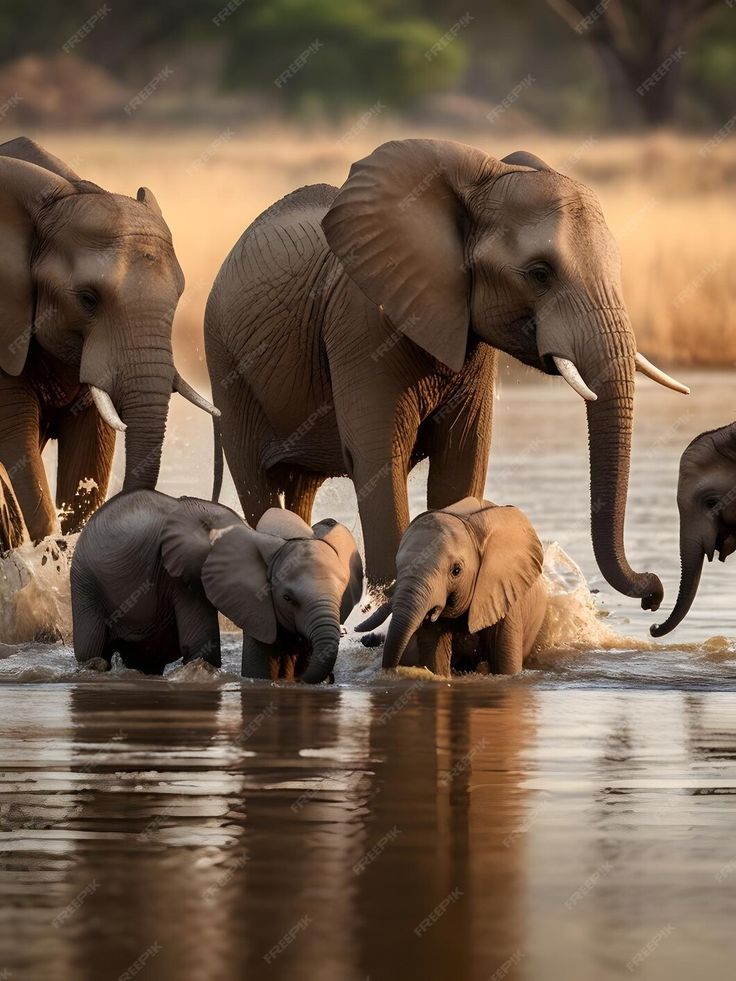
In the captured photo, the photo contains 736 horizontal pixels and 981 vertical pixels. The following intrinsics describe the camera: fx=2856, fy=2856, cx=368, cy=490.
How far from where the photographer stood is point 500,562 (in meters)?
9.55

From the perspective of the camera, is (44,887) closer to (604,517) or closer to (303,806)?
(303,806)

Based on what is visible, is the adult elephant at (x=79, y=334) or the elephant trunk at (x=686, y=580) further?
the adult elephant at (x=79, y=334)

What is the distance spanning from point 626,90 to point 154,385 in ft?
100

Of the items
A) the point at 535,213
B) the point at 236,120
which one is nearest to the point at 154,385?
the point at 535,213

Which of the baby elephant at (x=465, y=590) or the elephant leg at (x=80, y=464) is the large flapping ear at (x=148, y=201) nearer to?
the elephant leg at (x=80, y=464)

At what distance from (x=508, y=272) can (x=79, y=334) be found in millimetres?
1734

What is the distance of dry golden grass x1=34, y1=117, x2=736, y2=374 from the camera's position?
89.2 ft

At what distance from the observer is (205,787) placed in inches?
272

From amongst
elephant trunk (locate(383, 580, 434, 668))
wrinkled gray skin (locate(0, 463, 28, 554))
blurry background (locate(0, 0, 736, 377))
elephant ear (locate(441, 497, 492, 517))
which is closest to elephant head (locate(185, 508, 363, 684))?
elephant trunk (locate(383, 580, 434, 668))

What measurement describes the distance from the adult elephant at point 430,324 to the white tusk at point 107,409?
0.84 m

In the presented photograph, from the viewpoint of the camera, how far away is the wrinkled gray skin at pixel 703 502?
34.1 feet

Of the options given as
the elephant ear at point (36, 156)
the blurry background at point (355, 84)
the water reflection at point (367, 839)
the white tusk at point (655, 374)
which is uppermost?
the blurry background at point (355, 84)

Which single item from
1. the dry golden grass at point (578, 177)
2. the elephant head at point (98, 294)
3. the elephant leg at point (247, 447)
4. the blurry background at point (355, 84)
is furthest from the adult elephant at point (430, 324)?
the blurry background at point (355, 84)

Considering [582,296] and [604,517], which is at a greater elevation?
[582,296]
